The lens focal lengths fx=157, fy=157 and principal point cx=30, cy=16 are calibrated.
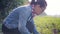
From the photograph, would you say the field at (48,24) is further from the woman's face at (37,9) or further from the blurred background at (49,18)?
the woman's face at (37,9)

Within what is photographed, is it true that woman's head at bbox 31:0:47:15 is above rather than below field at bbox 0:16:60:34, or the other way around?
above

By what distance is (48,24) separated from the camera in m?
2.10

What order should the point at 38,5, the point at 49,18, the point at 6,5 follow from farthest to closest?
the point at 6,5
the point at 49,18
the point at 38,5

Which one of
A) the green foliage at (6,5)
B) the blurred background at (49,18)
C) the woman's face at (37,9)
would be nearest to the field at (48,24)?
the blurred background at (49,18)

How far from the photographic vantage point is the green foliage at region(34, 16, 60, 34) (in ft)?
6.81

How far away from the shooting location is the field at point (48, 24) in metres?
2.08

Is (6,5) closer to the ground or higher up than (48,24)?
higher up

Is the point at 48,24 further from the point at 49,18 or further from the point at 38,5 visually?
the point at 38,5

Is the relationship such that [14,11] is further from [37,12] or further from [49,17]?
[49,17]

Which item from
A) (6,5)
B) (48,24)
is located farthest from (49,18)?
(6,5)

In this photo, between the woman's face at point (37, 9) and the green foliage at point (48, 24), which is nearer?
the woman's face at point (37, 9)

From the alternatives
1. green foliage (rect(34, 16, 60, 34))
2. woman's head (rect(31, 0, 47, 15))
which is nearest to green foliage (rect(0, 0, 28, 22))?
woman's head (rect(31, 0, 47, 15))

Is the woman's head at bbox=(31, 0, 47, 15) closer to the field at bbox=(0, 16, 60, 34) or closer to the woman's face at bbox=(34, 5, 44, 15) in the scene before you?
the woman's face at bbox=(34, 5, 44, 15)

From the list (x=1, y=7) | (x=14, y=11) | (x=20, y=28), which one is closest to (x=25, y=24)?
(x=20, y=28)
